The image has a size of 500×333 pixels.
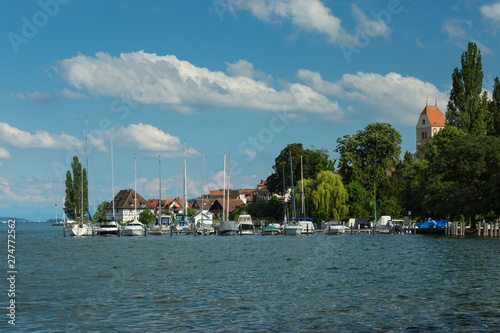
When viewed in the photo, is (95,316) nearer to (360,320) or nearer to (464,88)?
(360,320)

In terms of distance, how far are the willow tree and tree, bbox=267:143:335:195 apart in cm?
1198

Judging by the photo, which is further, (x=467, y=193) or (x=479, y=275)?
(x=467, y=193)

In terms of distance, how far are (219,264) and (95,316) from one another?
2062 cm

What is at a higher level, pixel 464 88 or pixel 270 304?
pixel 464 88

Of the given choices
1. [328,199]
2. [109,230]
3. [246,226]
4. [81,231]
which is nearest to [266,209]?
[328,199]

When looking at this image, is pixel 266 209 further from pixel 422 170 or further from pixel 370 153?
pixel 422 170

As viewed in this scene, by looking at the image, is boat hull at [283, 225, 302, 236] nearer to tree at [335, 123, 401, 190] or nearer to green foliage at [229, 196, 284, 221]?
tree at [335, 123, 401, 190]

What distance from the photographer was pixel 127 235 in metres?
98.7

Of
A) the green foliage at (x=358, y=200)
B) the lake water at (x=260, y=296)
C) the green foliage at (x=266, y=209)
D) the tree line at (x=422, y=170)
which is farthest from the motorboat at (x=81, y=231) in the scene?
the lake water at (x=260, y=296)

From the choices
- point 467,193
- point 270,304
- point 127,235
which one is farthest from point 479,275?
point 127,235

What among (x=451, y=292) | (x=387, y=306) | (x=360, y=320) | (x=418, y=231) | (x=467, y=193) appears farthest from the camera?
(x=418, y=231)

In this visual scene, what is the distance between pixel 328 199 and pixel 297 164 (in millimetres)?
16730

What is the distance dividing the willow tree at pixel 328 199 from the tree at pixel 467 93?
2225 centimetres

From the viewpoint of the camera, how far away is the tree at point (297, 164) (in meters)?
124
